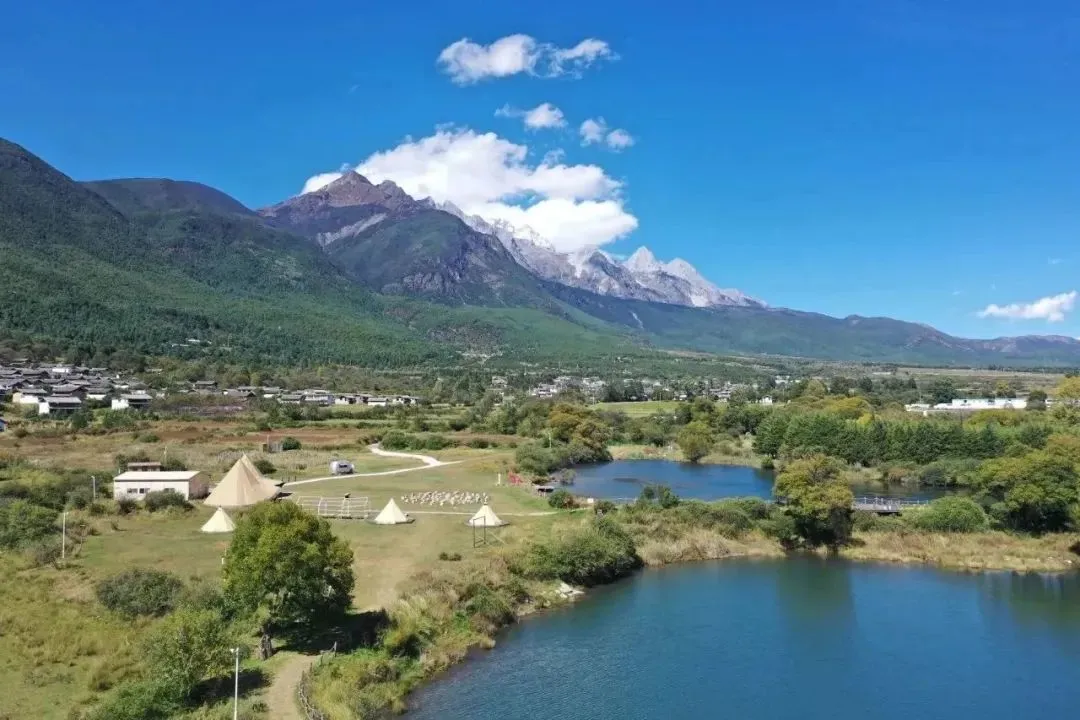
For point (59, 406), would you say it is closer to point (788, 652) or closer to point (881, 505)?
point (881, 505)

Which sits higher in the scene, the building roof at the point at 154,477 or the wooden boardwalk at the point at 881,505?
the building roof at the point at 154,477

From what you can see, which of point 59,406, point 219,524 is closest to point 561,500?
point 219,524

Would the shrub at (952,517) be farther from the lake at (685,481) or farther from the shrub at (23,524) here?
the shrub at (23,524)

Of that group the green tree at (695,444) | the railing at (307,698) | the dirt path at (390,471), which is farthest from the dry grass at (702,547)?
the green tree at (695,444)

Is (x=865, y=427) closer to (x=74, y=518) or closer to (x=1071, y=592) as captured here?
(x=1071, y=592)

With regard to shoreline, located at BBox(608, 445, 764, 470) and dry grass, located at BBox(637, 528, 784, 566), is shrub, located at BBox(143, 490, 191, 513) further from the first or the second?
shoreline, located at BBox(608, 445, 764, 470)

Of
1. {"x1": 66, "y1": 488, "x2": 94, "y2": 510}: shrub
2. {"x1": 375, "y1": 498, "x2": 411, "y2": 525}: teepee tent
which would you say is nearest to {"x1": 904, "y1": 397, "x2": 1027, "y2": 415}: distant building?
{"x1": 375, "y1": 498, "x2": 411, "y2": 525}: teepee tent
